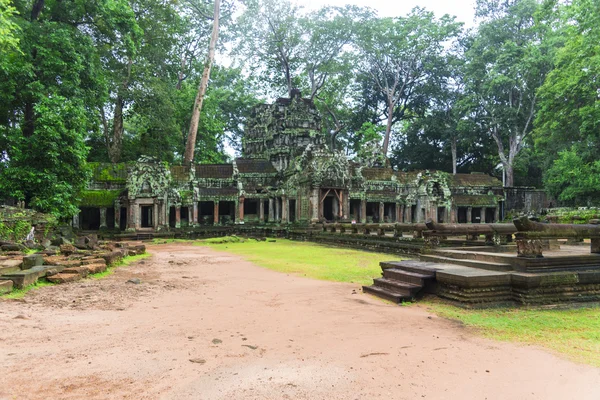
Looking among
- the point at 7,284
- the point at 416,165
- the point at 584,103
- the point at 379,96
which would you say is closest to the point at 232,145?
the point at 379,96

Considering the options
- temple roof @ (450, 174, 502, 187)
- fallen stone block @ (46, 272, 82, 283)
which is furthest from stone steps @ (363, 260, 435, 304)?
temple roof @ (450, 174, 502, 187)

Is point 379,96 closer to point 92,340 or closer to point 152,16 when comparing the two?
point 152,16

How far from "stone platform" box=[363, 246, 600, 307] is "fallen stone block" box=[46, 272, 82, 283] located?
20.6 feet

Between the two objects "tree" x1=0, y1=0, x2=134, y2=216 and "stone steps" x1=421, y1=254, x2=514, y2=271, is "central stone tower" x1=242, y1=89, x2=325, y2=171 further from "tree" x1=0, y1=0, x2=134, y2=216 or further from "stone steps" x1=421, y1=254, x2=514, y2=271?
"stone steps" x1=421, y1=254, x2=514, y2=271

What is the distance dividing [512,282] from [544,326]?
3.89 feet

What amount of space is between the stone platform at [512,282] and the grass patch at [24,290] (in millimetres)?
6211

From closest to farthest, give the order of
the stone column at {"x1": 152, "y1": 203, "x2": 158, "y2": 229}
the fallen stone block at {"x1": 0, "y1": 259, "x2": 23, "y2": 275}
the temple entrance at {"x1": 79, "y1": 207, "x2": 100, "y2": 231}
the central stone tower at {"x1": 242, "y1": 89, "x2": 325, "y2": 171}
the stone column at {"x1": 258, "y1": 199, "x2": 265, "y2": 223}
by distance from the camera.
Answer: the fallen stone block at {"x1": 0, "y1": 259, "x2": 23, "y2": 275}, the stone column at {"x1": 152, "y1": 203, "x2": 158, "y2": 229}, the temple entrance at {"x1": 79, "y1": 207, "x2": 100, "y2": 231}, the stone column at {"x1": 258, "y1": 199, "x2": 265, "y2": 223}, the central stone tower at {"x1": 242, "y1": 89, "x2": 325, "y2": 171}

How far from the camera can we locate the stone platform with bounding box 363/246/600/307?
6.06 m

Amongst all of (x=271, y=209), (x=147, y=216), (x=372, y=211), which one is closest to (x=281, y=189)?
(x=271, y=209)

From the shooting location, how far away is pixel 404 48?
138 feet

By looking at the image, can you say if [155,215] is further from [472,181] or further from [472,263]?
[472,181]

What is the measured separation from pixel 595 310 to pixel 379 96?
46.7 meters

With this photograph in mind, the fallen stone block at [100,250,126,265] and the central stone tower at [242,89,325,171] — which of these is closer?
the fallen stone block at [100,250,126,265]

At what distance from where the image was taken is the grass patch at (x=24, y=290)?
21.9 feet
